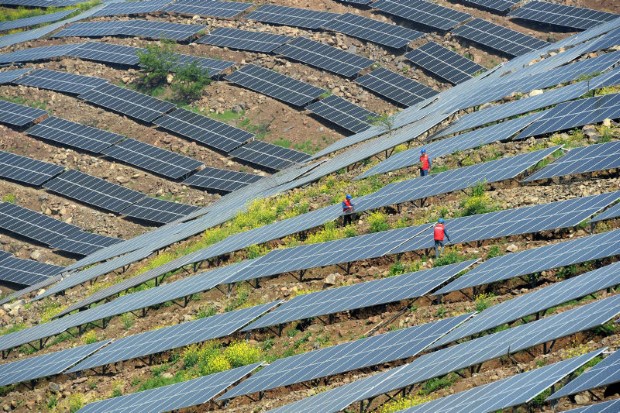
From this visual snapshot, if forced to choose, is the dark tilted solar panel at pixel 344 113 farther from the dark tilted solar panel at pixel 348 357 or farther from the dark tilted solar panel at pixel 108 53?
the dark tilted solar panel at pixel 348 357

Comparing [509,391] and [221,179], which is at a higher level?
[509,391]

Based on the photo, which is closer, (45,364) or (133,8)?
(45,364)

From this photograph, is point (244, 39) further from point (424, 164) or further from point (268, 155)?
point (424, 164)

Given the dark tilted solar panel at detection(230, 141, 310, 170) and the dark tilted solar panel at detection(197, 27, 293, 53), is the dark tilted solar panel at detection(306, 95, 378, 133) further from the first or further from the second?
the dark tilted solar panel at detection(197, 27, 293, 53)

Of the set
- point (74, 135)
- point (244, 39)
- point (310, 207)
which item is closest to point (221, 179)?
point (74, 135)

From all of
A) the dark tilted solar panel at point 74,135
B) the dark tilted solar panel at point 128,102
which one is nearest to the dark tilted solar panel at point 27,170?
the dark tilted solar panel at point 74,135

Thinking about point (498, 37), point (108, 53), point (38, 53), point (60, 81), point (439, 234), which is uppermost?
point (498, 37)
